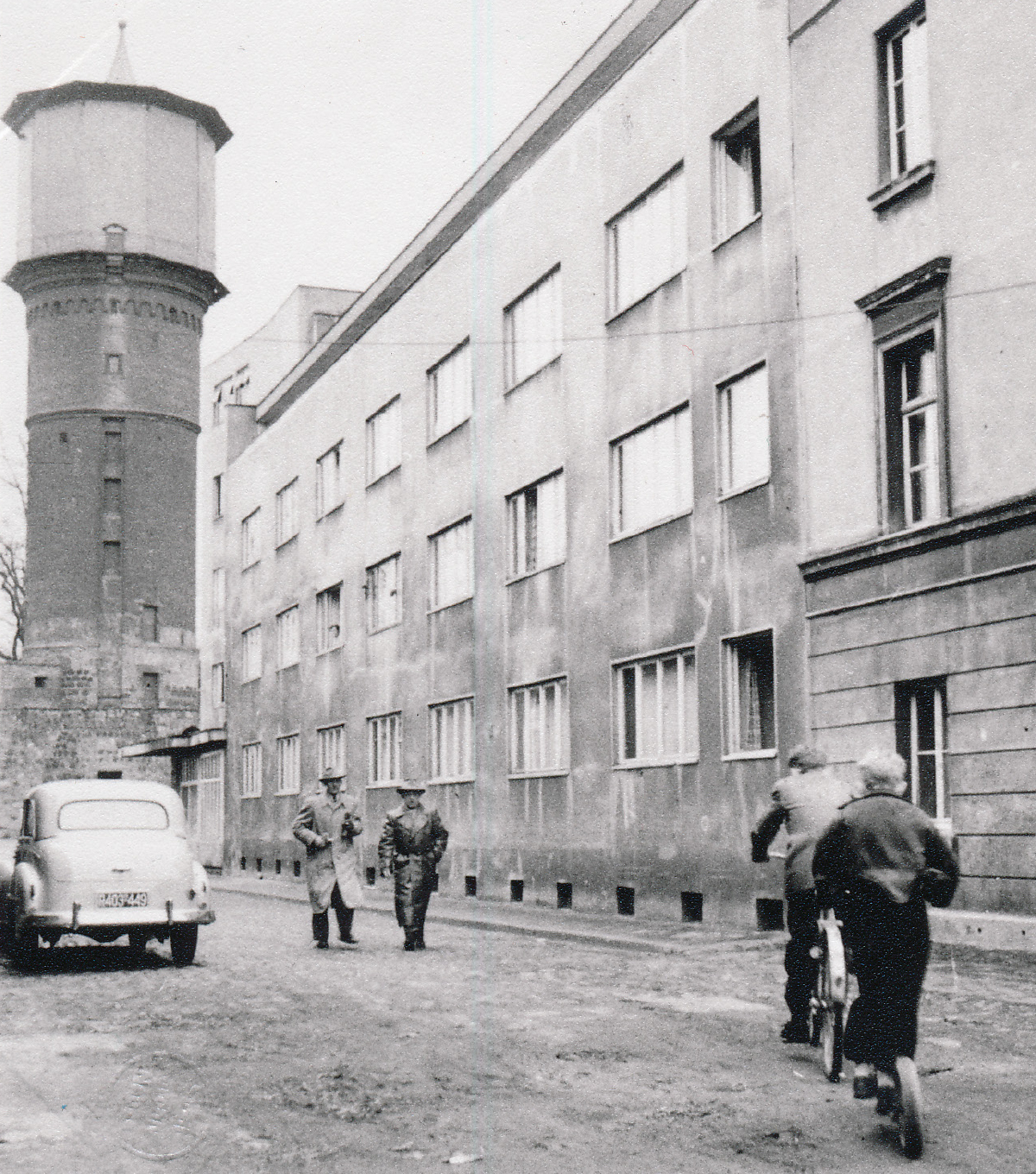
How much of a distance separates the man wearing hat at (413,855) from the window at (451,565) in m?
11.1

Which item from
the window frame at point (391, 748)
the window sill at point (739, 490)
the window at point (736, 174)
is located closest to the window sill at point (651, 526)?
the window sill at point (739, 490)

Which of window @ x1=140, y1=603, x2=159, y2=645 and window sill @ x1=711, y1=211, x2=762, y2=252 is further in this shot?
window @ x1=140, y1=603, x2=159, y2=645

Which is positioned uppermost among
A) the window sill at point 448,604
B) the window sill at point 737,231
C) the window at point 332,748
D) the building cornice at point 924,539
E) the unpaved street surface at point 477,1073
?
the window sill at point 737,231

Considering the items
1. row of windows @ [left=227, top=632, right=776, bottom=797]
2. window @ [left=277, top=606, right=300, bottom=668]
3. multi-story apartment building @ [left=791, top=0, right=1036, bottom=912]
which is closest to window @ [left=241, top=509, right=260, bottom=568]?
window @ [left=277, top=606, right=300, bottom=668]

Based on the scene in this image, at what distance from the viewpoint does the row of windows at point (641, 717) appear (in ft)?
62.0

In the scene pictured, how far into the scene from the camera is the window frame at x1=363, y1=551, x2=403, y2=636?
101 feet

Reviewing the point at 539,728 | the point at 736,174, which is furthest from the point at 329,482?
the point at 736,174

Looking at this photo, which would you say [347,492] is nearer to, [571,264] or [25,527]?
[571,264]

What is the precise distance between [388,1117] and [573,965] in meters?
7.66

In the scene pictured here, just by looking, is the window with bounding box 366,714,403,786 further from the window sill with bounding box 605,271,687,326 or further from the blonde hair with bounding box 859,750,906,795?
the blonde hair with bounding box 859,750,906,795

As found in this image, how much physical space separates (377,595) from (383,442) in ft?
9.84

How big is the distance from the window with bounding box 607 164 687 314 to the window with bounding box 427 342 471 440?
5440 millimetres

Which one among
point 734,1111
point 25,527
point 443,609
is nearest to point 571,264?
point 443,609

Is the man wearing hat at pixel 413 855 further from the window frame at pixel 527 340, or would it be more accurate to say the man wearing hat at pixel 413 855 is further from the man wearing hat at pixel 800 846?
the window frame at pixel 527 340
